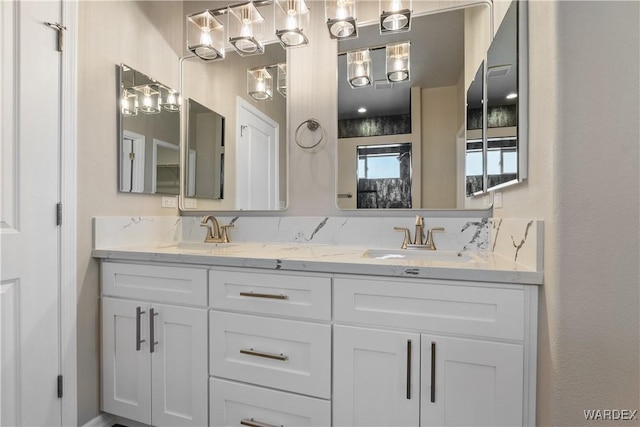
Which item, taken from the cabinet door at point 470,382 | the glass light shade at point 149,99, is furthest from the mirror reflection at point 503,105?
the glass light shade at point 149,99

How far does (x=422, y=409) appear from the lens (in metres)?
1.08

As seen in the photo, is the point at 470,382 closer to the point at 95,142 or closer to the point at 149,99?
the point at 95,142

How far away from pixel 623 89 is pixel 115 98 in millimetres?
2028

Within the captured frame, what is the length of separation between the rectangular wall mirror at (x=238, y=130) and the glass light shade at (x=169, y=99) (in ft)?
0.23

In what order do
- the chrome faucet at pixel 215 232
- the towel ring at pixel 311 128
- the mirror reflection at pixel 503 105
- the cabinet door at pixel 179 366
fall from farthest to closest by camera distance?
1. the chrome faucet at pixel 215 232
2. the towel ring at pixel 311 128
3. the cabinet door at pixel 179 366
4. the mirror reflection at pixel 503 105

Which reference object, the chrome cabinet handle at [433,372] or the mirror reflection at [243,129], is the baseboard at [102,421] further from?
the chrome cabinet handle at [433,372]

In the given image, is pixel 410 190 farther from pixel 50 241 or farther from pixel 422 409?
pixel 50 241

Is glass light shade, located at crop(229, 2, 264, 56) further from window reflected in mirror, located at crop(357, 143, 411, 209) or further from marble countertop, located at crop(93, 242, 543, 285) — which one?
marble countertop, located at crop(93, 242, 543, 285)

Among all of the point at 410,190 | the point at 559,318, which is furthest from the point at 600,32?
the point at 410,190

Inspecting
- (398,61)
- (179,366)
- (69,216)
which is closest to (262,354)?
(179,366)

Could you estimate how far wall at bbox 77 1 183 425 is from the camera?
1.48m

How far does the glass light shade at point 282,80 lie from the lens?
189 cm

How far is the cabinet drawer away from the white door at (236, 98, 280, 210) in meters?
0.66

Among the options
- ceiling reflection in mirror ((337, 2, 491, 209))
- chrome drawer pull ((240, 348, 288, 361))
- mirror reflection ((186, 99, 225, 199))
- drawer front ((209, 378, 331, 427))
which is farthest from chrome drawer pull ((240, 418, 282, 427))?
mirror reflection ((186, 99, 225, 199))
